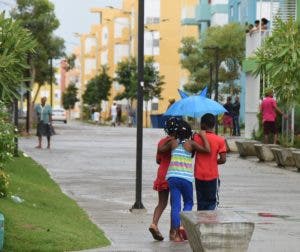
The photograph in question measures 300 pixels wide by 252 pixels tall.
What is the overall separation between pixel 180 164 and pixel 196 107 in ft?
5.67

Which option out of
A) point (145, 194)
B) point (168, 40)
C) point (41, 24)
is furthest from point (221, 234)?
point (168, 40)

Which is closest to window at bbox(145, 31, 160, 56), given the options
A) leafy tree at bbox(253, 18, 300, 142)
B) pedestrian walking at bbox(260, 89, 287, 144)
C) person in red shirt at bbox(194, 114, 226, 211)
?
pedestrian walking at bbox(260, 89, 287, 144)

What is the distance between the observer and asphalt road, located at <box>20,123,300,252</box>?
12.3 metres

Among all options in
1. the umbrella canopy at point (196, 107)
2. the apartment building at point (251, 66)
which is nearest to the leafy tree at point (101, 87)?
the apartment building at point (251, 66)

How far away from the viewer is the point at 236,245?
9797 mm

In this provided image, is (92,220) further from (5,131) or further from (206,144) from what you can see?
(206,144)

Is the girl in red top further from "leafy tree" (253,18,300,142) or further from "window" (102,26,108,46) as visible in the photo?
"window" (102,26,108,46)

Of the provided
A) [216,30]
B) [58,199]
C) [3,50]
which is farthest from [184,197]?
[216,30]

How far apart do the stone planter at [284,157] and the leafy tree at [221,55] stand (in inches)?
1071

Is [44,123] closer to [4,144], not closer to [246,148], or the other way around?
[246,148]

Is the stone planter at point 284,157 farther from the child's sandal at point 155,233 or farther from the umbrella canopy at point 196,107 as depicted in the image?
the child's sandal at point 155,233

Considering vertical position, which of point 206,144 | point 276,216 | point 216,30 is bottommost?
point 276,216

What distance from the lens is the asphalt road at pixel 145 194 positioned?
40.2 feet

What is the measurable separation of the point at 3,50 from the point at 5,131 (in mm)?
1956
